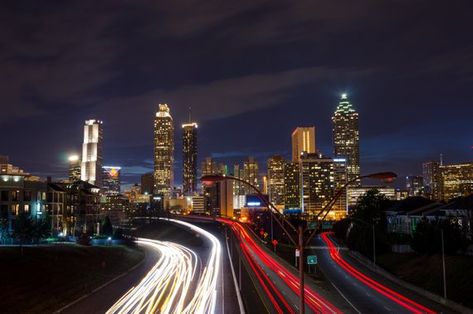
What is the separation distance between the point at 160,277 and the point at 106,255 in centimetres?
1618

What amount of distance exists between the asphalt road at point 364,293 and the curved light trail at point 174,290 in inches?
596

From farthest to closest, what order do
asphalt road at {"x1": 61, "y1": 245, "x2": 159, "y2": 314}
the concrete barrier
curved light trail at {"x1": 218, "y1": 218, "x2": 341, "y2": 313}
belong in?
curved light trail at {"x1": 218, "y1": 218, "x2": 341, "y2": 313} < asphalt road at {"x1": 61, "y1": 245, "x2": 159, "y2": 314} < the concrete barrier

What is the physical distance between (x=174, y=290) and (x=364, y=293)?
22.6 metres

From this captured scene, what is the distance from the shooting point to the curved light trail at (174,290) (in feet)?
164

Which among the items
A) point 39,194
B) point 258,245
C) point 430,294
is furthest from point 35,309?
point 258,245

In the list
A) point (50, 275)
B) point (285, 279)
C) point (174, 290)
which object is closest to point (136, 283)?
point (174, 290)

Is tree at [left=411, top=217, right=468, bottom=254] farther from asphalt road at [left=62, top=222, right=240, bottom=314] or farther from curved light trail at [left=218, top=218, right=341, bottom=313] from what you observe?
asphalt road at [left=62, top=222, right=240, bottom=314]

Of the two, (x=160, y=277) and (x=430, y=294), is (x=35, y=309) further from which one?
(x=430, y=294)

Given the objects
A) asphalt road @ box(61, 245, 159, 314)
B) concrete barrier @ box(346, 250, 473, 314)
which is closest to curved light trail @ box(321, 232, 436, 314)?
concrete barrier @ box(346, 250, 473, 314)

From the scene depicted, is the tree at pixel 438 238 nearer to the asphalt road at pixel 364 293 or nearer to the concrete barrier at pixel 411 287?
the concrete barrier at pixel 411 287

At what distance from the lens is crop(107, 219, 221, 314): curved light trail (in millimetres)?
50094

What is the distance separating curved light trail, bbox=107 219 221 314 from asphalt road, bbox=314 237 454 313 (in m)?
15.1

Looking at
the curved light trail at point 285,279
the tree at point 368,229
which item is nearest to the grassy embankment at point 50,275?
the curved light trail at point 285,279

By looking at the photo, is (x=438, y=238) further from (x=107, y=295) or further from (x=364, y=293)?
(x=107, y=295)
